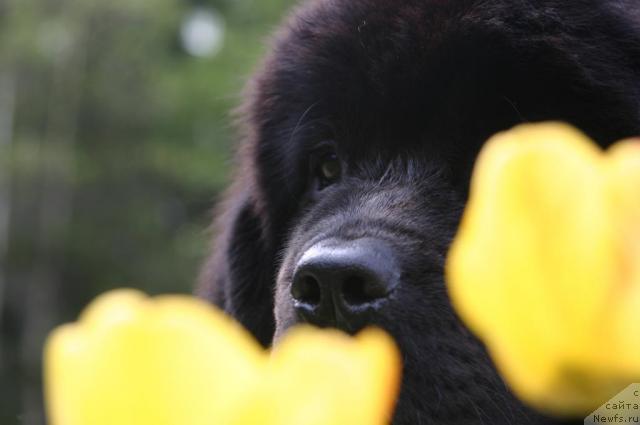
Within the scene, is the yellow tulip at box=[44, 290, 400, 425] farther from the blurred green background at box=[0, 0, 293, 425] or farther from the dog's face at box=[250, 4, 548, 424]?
the blurred green background at box=[0, 0, 293, 425]

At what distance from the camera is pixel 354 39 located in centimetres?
204

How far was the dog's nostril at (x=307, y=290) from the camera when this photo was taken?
1459 mm

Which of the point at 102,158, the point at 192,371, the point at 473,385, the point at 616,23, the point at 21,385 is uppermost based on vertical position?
the point at 192,371

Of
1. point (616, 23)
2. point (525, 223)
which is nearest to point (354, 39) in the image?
point (616, 23)

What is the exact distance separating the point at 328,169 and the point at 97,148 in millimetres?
15744

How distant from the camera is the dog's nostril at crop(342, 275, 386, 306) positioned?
1.41 m

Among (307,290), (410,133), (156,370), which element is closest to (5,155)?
(410,133)

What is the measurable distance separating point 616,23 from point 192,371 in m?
1.74

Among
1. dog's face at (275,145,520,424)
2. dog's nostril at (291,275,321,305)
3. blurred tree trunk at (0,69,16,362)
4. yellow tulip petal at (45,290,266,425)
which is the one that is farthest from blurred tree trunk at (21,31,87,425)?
yellow tulip petal at (45,290,266,425)

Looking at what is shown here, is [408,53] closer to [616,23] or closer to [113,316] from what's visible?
[616,23]

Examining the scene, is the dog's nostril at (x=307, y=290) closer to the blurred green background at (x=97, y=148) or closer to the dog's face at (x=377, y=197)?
the dog's face at (x=377, y=197)

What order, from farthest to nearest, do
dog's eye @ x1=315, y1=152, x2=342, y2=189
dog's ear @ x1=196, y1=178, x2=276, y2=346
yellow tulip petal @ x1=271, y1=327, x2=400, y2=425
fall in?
dog's ear @ x1=196, y1=178, x2=276, y2=346 < dog's eye @ x1=315, y1=152, x2=342, y2=189 < yellow tulip petal @ x1=271, y1=327, x2=400, y2=425

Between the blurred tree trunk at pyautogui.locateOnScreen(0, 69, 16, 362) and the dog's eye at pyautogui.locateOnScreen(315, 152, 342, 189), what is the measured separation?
1419 centimetres

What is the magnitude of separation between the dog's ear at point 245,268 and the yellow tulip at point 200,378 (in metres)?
2.07
